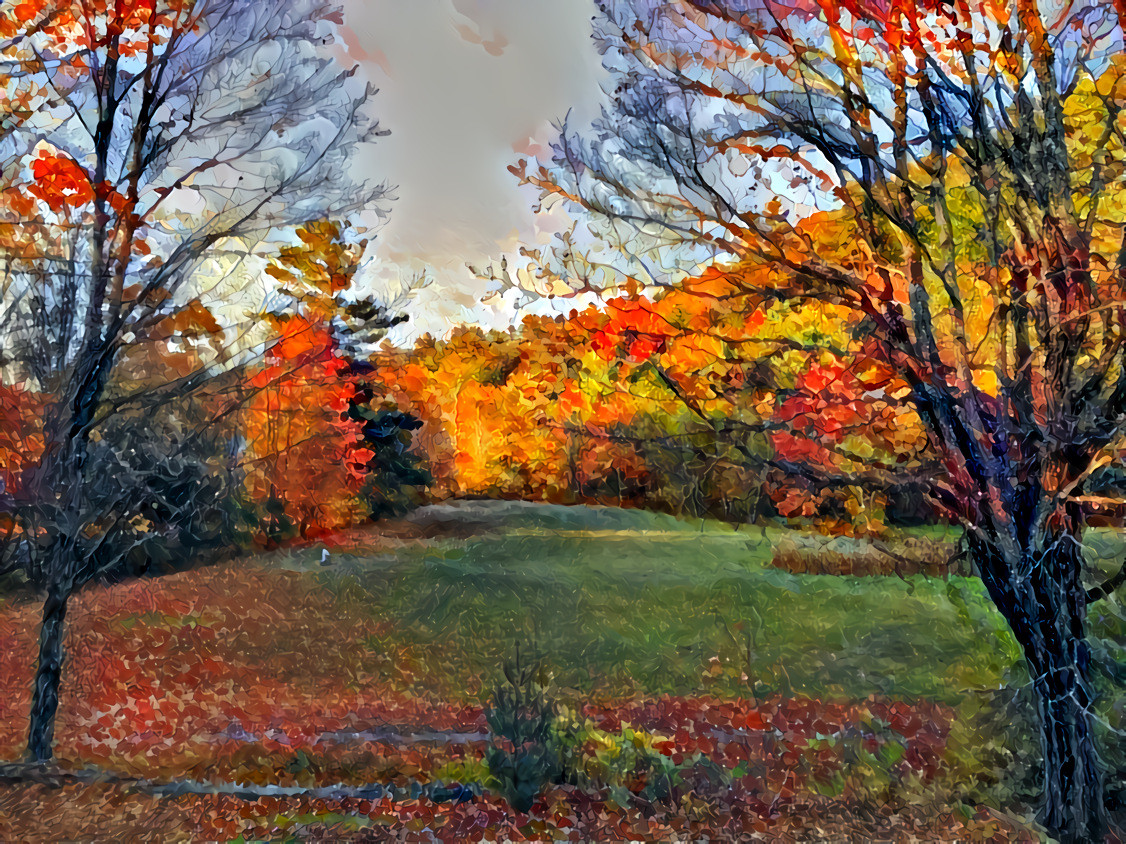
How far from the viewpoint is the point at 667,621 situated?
37.7 ft

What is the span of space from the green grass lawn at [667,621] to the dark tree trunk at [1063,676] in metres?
0.74

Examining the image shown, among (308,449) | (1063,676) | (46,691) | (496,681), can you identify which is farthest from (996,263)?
(308,449)

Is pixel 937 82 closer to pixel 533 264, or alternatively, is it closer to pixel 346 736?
pixel 533 264

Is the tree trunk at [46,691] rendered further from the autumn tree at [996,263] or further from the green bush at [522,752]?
the autumn tree at [996,263]

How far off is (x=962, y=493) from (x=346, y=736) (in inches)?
209

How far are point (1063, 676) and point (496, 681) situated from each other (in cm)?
441

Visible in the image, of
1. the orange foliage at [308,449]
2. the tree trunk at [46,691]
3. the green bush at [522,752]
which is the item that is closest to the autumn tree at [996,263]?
the green bush at [522,752]

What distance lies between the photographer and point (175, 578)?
50.8ft

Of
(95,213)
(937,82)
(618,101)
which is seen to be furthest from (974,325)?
(95,213)

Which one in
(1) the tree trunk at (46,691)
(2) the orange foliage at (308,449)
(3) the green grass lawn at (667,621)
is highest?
(2) the orange foliage at (308,449)

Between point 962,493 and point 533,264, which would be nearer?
point 962,493

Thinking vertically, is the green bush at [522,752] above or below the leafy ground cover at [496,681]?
above

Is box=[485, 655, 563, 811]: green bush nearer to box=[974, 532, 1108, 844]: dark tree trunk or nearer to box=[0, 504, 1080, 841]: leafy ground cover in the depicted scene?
box=[0, 504, 1080, 841]: leafy ground cover

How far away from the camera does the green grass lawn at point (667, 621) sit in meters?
8.61
